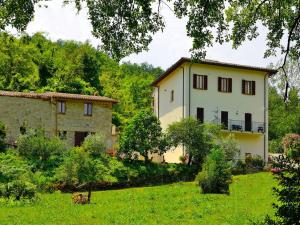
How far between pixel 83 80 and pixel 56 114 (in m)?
18.8

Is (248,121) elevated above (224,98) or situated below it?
below

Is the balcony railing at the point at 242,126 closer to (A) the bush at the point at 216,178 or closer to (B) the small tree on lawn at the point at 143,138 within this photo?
(B) the small tree on lawn at the point at 143,138

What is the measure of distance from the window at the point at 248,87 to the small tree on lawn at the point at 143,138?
1133 cm

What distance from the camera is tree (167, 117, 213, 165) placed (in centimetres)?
3694

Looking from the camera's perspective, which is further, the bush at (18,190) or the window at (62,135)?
the window at (62,135)

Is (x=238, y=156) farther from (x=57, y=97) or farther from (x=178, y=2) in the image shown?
(x=178, y=2)

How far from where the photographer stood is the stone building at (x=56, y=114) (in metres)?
41.8

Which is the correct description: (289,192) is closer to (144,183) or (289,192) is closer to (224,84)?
(144,183)

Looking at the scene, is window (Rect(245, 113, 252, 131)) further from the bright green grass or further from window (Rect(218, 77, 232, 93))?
the bright green grass

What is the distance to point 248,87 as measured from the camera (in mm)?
45906

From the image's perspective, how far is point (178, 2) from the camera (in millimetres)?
10602

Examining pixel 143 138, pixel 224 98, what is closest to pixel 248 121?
pixel 224 98

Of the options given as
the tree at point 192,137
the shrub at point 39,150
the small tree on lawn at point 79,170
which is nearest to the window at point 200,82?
the tree at point 192,137

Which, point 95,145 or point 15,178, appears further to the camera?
point 95,145
